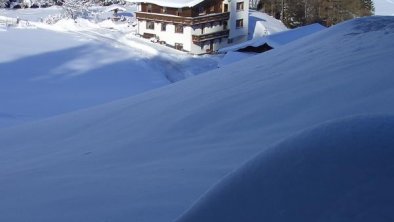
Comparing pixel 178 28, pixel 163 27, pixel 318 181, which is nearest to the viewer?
pixel 318 181

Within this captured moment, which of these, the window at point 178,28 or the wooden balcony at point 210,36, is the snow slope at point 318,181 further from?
the window at point 178,28

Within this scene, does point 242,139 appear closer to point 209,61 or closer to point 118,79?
point 118,79

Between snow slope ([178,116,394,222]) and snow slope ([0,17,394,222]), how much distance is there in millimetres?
342

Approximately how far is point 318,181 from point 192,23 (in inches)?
716

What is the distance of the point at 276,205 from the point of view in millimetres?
748

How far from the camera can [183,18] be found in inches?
738

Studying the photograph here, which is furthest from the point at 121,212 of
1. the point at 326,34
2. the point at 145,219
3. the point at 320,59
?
the point at 326,34

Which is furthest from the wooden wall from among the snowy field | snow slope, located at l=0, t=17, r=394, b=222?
snow slope, located at l=0, t=17, r=394, b=222

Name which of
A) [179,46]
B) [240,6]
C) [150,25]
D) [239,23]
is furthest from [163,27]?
[240,6]

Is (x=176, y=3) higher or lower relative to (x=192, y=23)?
higher

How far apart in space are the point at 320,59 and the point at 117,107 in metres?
1.20

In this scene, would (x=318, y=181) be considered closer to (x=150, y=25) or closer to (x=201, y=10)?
(x=201, y=10)

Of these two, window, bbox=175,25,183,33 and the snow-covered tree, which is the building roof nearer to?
window, bbox=175,25,183,33

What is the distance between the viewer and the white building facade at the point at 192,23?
18812 mm
